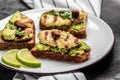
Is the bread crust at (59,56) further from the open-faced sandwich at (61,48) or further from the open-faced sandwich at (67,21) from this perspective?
the open-faced sandwich at (67,21)

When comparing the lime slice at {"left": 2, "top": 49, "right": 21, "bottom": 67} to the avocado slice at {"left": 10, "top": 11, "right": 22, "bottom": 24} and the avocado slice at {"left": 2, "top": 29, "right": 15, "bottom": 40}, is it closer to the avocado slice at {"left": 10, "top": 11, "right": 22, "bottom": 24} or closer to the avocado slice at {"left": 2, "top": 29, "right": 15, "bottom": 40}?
the avocado slice at {"left": 2, "top": 29, "right": 15, "bottom": 40}

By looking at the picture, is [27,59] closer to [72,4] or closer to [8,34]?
[8,34]

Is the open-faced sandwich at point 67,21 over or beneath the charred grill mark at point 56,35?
beneath

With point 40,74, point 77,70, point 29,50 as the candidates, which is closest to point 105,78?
point 77,70

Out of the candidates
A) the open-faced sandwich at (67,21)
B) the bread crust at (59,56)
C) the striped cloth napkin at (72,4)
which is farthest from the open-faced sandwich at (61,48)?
the striped cloth napkin at (72,4)

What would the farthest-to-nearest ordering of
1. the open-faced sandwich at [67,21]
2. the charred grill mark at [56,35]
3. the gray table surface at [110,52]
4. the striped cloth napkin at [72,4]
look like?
the striped cloth napkin at [72,4] < the open-faced sandwich at [67,21] < the charred grill mark at [56,35] < the gray table surface at [110,52]

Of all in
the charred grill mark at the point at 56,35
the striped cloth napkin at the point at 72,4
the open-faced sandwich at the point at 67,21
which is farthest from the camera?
the striped cloth napkin at the point at 72,4
